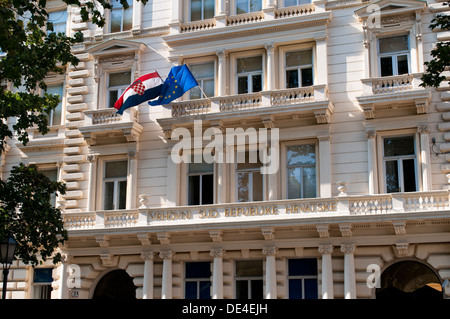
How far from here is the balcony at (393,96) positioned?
2167cm

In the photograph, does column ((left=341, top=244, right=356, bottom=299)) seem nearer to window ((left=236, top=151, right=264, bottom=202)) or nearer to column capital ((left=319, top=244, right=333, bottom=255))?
column capital ((left=319, top=244, right=333, bottom=255))

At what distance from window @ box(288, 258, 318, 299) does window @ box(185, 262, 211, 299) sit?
10.4 ft

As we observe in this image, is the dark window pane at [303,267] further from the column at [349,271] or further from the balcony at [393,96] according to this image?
the balcony at [393,96]

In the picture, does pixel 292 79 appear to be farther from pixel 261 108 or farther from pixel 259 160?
pixel 259 160

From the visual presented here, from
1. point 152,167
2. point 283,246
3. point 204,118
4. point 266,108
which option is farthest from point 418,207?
point 152,167

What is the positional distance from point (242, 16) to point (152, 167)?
7.15 metres

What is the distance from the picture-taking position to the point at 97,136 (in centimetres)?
2616

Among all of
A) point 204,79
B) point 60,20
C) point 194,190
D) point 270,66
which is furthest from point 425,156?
point 60,20

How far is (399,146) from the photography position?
74.1 feet

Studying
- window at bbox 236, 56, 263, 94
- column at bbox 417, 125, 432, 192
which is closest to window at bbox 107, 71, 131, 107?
window at bbox 236, 56, 263, 94

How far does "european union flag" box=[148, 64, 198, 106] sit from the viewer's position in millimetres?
23719

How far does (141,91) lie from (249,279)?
817 centimetres

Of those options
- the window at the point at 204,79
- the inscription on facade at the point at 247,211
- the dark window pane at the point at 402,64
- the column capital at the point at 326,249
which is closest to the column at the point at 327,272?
the column capital at the point at 326,249
